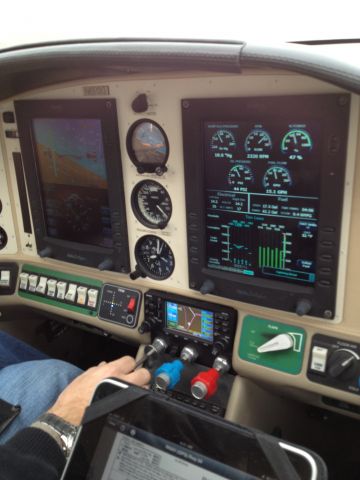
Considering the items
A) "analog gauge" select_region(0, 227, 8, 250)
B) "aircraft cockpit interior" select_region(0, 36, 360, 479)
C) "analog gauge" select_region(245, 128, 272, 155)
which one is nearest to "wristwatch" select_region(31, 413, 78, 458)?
"aircraft cockpit interior" select_region(0, 36, 360, 479)

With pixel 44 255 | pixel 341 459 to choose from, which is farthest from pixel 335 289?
pixel 44 255

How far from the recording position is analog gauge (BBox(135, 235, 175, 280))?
1.68m

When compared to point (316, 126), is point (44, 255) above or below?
below

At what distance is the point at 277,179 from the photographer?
134 centimetres

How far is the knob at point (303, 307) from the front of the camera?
1.36 meters

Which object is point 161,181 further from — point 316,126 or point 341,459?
point 341,459

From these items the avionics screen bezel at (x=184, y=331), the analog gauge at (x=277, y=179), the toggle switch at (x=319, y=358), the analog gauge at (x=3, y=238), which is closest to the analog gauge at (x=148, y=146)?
the analog gauge at (x=277, y=179)

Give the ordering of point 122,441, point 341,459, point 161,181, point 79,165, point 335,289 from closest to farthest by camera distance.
→ point 122,441 → point 335,289 → point 161,181 → point 79,165 → point 341,459

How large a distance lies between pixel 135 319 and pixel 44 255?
49 centimetres

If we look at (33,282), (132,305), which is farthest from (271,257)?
(33,282)

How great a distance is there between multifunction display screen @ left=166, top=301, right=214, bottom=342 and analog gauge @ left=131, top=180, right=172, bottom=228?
31 cm

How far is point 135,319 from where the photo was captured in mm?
1799

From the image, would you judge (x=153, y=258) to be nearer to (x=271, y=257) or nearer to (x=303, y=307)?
(x=271, y=257)

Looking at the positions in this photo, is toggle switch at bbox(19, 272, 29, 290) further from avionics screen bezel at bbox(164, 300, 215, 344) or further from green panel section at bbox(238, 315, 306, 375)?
green panel section at bbox(238, 315, 306, 375)
